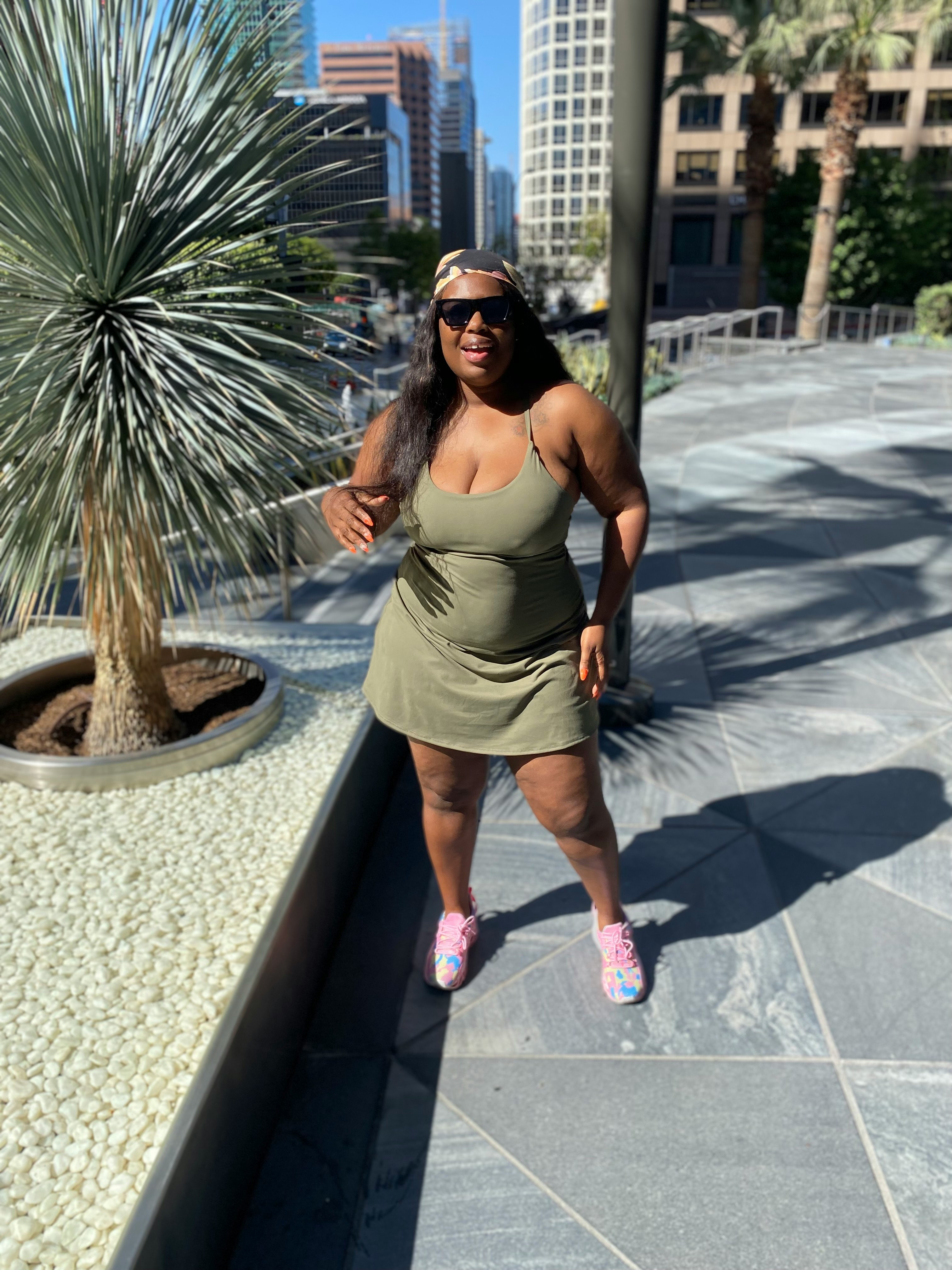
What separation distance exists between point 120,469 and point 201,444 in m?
0.25

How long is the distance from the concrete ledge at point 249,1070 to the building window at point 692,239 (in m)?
53.7

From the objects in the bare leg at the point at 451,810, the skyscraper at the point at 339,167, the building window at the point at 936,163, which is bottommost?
the bare leg at the point at 451,810

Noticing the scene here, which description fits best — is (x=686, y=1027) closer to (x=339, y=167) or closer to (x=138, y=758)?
(x=138, y=758)

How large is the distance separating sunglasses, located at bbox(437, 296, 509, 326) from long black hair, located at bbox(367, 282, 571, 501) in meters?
0.09

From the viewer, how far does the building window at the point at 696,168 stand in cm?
5000

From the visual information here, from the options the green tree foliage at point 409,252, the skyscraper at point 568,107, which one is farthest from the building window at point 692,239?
the skyscraper at point 568,107

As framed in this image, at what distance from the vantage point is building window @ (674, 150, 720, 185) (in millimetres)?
50000

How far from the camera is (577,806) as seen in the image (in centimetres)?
234

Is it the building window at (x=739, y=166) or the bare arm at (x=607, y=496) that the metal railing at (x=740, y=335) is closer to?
the bare arm at (x=607, y=496)

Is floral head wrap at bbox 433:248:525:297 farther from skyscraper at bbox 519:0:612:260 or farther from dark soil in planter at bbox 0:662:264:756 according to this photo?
skyscraper at bbox 519:0:612:260

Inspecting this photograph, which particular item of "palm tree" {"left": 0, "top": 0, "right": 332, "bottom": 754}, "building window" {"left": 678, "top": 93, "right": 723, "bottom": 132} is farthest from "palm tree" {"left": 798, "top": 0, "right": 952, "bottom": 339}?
"building window" {"left": 678, "top": 93, "right": 723, "bottom": 132}

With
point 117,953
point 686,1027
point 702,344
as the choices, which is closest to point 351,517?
point 117,953

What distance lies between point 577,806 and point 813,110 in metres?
56.3

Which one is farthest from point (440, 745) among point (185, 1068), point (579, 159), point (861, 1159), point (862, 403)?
point (579, 159)
